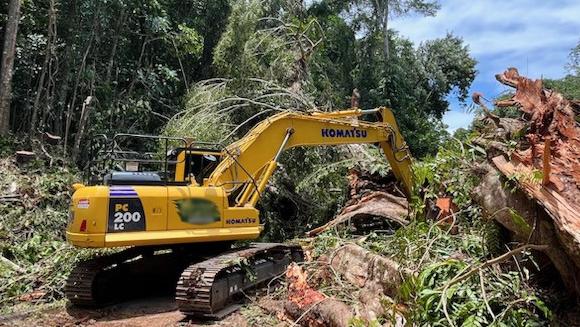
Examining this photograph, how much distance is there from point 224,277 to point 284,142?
7.41ft

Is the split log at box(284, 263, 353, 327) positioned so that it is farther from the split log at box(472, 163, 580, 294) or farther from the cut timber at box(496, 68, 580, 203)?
the cut timber at box(496, 68, 580, 203)

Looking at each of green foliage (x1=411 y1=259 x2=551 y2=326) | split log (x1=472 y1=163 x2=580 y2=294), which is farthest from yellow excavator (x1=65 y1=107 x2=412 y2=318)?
split log (x1=472 y1=163 x2=580 y2=294)

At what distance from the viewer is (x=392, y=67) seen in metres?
23.9

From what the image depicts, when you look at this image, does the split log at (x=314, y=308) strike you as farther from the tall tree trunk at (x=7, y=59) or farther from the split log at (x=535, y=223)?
the tall tree trunk at (x=7, y=59)

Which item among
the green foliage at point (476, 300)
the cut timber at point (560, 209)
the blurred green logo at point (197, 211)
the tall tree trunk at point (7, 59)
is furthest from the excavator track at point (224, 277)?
the tall tree trunk at point (7, 59)

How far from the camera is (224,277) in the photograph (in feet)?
19.6

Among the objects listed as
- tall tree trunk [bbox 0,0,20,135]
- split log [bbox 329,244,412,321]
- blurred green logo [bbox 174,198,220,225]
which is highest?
tall tree trunk [bbox 0,0,20,135]

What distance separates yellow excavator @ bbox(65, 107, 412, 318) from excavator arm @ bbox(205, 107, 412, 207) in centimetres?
1

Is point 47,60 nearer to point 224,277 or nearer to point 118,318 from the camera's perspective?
point 118,318

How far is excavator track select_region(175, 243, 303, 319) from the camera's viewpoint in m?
5.54

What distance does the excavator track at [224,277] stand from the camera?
554 cm

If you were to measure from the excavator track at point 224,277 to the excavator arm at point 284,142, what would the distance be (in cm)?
76

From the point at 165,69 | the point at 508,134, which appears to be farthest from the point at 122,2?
the point at 508,134

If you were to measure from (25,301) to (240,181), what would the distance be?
298 cm
